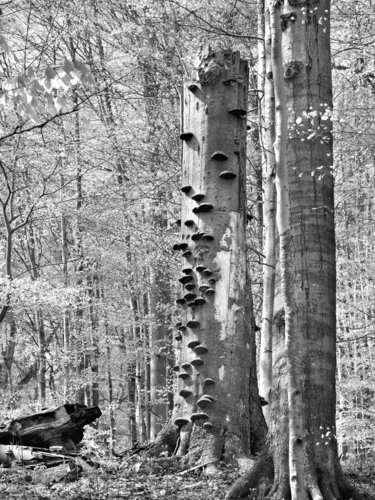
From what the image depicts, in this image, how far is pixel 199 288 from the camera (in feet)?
16.8

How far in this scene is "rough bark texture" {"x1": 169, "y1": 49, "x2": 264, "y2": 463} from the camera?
4871 millimetres

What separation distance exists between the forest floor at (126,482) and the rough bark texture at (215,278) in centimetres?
28

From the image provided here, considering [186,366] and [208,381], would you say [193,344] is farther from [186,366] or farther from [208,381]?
[208,381]

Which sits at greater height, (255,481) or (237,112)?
(237,112)

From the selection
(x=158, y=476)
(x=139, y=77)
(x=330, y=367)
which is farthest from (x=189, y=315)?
(x=139, y=77)

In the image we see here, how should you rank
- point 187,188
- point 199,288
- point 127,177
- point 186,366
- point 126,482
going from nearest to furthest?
point 126,482, point 186,366, point 199,288, point 187,188, point 127,177

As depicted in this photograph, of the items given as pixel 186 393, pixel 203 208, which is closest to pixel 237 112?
pixel 203 208

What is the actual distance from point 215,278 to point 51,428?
2.17m

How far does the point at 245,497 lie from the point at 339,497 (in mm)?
577

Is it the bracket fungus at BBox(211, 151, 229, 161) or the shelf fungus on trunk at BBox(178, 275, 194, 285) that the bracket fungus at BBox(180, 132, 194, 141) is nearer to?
the bracket fungus at BBox(211, 151, 229, 161)

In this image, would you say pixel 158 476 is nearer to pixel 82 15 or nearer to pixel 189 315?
pixel 189 315

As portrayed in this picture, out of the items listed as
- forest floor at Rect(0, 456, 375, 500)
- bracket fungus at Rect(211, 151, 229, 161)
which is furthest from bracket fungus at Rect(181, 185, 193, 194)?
forest floor at Rect(0, 456, 375, 500)

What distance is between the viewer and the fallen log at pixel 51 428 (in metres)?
5.55

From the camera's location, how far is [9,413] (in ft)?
41.5
